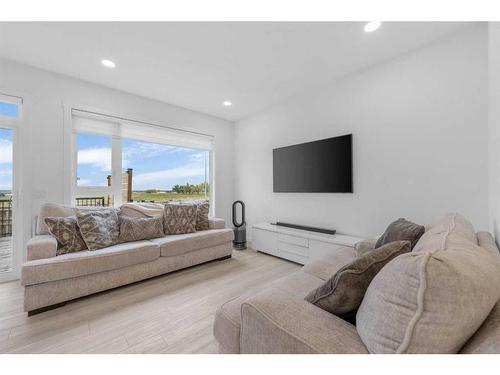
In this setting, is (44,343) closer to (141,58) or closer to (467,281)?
(467,281)

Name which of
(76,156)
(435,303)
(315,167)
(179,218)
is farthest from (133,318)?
(315,167)

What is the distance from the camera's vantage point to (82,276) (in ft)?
6.56

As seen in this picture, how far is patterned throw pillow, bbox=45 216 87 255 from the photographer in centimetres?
215

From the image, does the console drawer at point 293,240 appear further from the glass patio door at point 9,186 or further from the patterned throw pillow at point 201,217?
the glass patio door at point 9,186

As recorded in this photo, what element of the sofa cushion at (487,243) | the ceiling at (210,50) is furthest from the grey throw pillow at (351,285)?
the ceiling at (210,50)

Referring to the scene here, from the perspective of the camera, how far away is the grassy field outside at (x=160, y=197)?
138 inches

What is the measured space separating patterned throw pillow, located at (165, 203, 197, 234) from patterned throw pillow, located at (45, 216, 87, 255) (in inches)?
38.5

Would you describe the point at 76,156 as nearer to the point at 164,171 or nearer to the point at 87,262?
the point at 164,171

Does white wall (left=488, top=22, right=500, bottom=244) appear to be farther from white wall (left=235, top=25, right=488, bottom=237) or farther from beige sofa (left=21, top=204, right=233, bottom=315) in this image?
beige sofa (left=21, top=204, right=233, bottom=315)

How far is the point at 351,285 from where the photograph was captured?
2.72 ft

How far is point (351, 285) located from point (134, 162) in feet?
11.9

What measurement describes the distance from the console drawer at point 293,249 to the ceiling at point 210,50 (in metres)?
2.33
